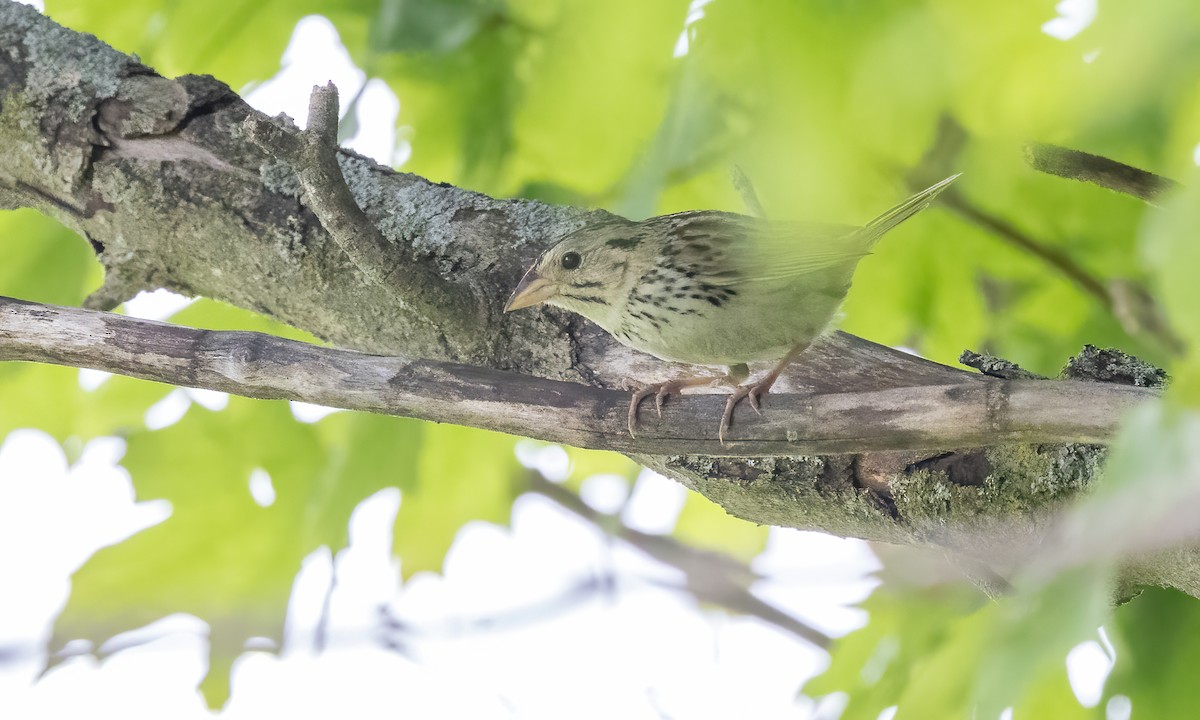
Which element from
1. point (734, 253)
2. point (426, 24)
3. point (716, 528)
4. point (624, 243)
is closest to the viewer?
point (426, 24)

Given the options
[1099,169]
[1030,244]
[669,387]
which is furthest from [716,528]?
[1099,169]

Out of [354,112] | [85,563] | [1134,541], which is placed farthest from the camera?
[85,563]

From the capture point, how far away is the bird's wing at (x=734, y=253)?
2.72 metres

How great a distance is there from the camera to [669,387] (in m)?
2.78

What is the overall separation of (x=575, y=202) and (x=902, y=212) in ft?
3.36

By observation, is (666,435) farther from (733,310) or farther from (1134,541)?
(1134,541)

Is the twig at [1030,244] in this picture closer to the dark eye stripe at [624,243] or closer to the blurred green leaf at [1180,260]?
the dark eye stripe at [624,243]

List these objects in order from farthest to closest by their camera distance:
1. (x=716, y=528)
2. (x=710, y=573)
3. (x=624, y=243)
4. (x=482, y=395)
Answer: (x=710, y=573) < (x=716, y=528) < (x=624, y=243) < (x=482, y=395)

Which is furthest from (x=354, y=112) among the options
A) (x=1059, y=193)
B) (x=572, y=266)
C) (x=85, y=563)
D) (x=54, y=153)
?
(x=1059, y=193)

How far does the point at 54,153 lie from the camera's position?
2980 mm

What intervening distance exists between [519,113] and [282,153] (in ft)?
3.38

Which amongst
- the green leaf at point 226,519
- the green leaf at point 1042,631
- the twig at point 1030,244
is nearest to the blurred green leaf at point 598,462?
the green leaf at point 226,519

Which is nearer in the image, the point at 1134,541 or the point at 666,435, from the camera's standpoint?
the point at 1134,541

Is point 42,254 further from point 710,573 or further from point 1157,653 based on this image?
point 1157,653
